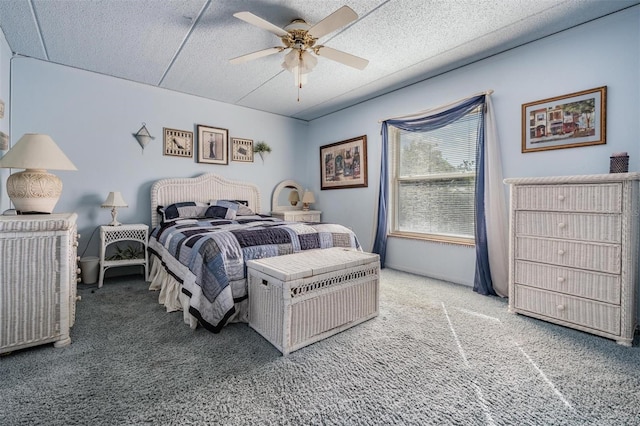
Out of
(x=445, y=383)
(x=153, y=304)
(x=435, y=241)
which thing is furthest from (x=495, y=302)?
(x=153, y=304)

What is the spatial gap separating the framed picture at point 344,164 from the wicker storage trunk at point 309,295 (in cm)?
238

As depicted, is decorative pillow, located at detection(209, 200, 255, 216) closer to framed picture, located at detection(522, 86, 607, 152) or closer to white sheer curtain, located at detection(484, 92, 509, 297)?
white sheer curtain, located at detection(484, 92, 509, 297)

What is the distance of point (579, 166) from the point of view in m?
2.52

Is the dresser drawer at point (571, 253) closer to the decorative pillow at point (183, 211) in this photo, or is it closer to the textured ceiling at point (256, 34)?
the textured ceiling at point (256, 34)

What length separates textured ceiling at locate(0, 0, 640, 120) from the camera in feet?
7.50

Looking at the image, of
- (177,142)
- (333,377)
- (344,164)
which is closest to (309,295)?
(333,377)

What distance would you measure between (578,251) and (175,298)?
3.19 metres

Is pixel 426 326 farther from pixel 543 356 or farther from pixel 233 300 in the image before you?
pixel 233 300

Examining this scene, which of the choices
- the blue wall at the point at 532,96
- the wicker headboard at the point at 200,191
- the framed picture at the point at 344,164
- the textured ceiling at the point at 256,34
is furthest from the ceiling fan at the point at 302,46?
the wicker headboard at the point at 200,191

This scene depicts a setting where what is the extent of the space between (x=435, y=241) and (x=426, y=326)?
1.51m

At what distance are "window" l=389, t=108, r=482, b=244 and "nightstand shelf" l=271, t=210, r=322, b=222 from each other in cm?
144

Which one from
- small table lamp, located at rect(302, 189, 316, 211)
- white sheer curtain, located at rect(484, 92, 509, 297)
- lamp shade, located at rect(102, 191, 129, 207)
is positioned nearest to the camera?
white sheer curtain, located at rect(484, 92, 509, 297)

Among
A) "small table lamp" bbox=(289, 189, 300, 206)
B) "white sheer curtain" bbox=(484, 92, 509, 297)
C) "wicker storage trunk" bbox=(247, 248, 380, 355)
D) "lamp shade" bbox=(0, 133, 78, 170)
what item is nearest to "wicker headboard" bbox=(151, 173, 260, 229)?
"small table lamp" bbox=(289, 189, 300, 206)

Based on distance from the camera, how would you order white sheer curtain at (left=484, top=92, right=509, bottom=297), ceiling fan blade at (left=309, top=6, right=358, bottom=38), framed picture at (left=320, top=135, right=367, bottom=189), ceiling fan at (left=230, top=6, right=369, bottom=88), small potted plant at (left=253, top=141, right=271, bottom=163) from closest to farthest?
ceiling fan blade at (left=309, top=6, right=358, bottom=38), ceiling fan at (left=230, top=6, right=369, bottom=88), white sheer curtain at (left=484, top=92, right=509, bottom=297), framed picture at (left=320, top=135, right=367, bottom=189), small potted plant at (left=253, top=141, right=271, bottom=163)
